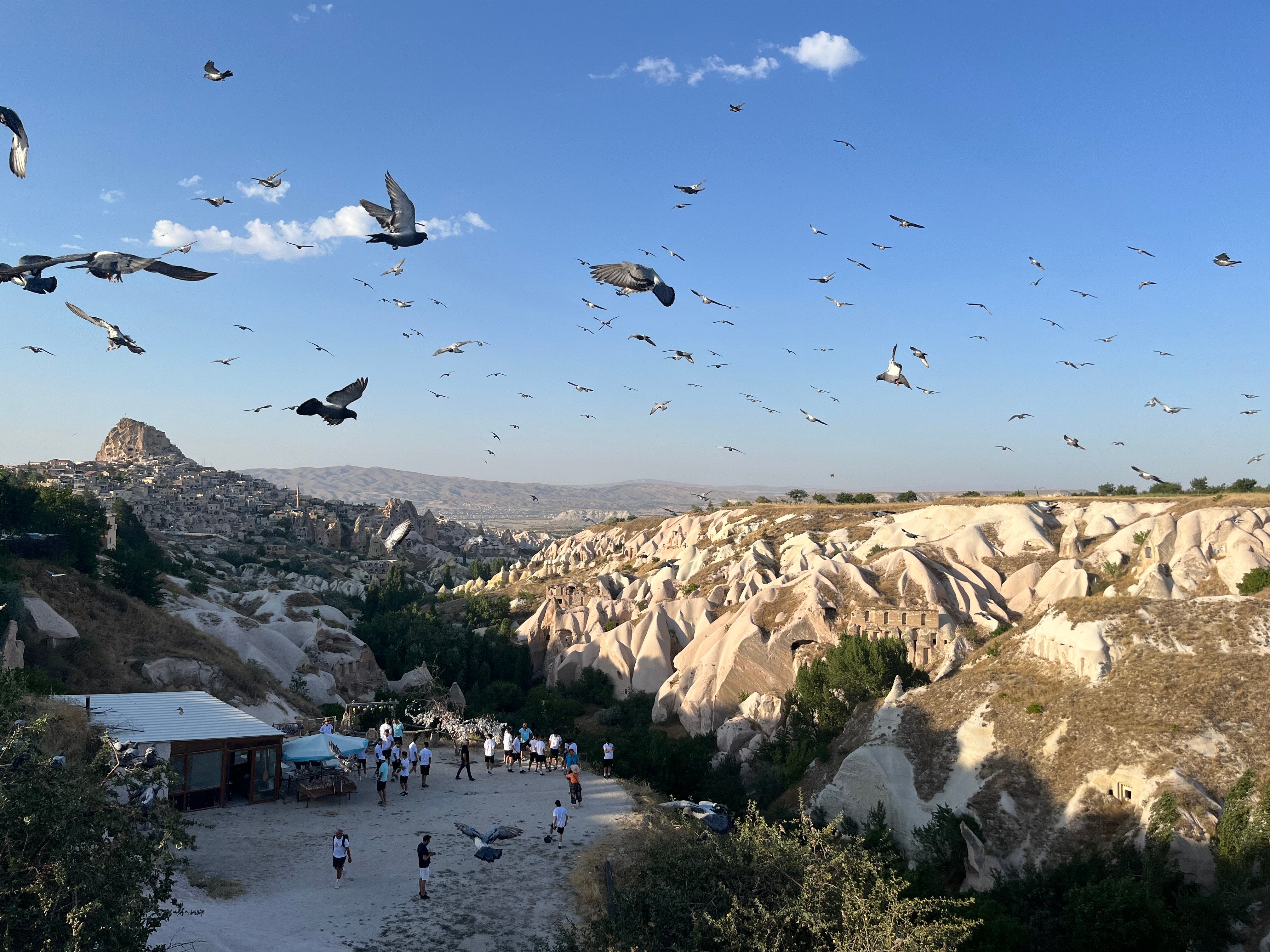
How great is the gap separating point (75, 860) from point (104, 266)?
5.94 metres

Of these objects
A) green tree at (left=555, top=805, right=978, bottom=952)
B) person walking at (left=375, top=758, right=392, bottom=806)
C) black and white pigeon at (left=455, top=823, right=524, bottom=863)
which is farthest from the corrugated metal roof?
green tree at (left=555, top=805, right=978, bottom=952)

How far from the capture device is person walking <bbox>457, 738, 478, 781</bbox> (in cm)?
2169

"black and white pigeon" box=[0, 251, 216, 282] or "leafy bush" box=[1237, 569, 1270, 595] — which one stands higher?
"black and white pigeon" box=[0, 251, 216, 282]

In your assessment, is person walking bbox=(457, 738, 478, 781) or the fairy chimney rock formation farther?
the fairy chimney rock formation

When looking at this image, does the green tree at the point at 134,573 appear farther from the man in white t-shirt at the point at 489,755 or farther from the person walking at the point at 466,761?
the man in white t-shirt at the point at 489,755

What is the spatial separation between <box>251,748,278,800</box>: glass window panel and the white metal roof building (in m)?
0.01

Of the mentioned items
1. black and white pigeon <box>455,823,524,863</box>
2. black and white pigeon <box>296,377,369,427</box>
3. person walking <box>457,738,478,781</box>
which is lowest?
person walking <box>457,738,478,781</box>

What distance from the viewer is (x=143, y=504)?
3829 inches

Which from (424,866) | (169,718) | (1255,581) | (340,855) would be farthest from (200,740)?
(1255,581)

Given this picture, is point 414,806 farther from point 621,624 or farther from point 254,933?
point 621,624

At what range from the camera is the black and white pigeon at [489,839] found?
1371 centimetres

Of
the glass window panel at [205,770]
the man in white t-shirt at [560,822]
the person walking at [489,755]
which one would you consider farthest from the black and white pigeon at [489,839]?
the person walking at [489,755]

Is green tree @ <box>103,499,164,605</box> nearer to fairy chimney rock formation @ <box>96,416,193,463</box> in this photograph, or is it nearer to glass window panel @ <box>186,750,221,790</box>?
glass window panel @ <box>186,750,221,790</box>

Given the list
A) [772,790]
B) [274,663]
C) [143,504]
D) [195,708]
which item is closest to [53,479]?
[143,504]
